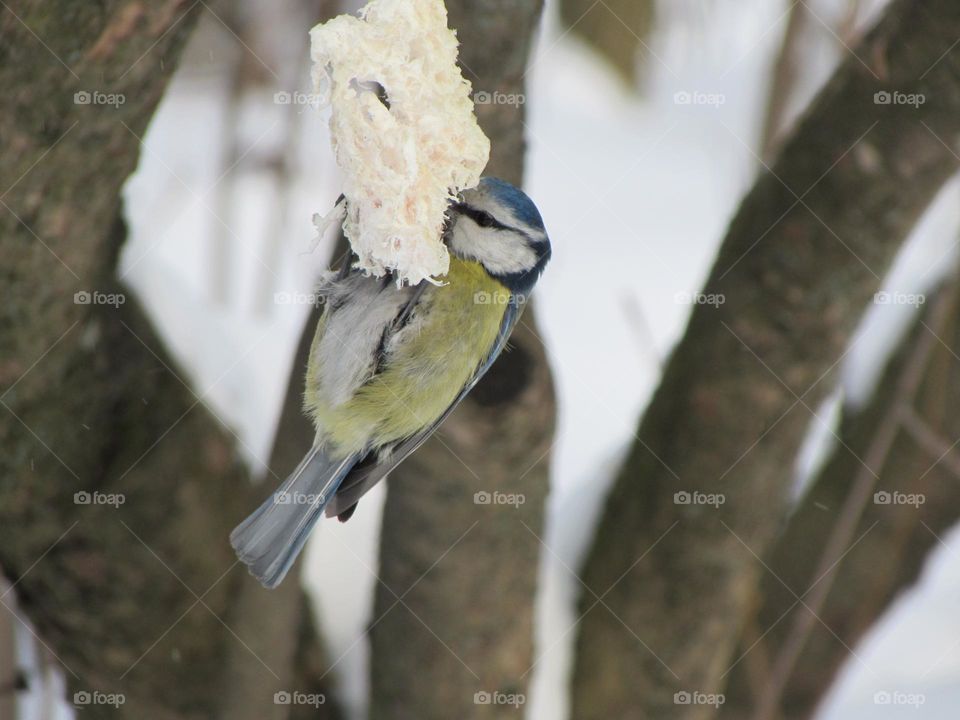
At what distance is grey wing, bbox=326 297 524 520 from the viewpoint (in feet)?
4.25

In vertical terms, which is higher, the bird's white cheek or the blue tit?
the bird's white cheek

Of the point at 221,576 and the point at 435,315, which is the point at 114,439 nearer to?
the point at 221,576

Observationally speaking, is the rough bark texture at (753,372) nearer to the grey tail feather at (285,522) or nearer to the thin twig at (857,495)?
the thin twig at (857,495)

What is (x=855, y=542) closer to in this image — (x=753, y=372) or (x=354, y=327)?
(x=753, y=372)

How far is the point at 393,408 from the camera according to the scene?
4.46 ft

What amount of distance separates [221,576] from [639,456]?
72cm

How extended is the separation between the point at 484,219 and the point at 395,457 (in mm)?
346

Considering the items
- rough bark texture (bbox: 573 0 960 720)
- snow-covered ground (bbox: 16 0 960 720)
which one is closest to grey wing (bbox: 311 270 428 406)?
snow-covered ground (bbox: 16 0 960 720)

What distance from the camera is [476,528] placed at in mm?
1466

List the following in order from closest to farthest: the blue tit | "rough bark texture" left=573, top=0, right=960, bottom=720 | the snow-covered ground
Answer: the blue tit < "rough bark texture" left=573, top=0, right=960, bottom=720 < the snow-covered ground

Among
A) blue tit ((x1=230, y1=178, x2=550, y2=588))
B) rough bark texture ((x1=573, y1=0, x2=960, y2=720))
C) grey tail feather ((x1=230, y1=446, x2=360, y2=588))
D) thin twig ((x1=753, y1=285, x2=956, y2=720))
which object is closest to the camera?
grey tail feather ((x1=230, y1=446, x2=360, y2=588))

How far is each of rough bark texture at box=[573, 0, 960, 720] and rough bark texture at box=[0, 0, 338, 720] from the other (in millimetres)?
580

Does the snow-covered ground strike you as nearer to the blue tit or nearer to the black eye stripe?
the blue tit

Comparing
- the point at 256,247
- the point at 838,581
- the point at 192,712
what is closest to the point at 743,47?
the point at 256,247
